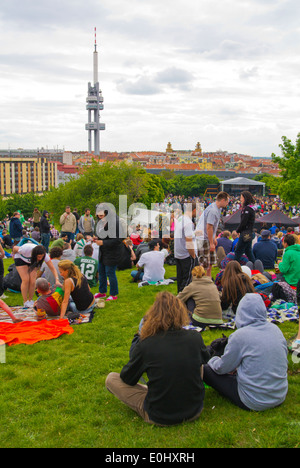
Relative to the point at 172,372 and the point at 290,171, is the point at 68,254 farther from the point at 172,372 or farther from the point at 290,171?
the point at 290,171

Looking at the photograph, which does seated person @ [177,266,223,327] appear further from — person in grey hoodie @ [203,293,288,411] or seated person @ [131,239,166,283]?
seated person @ [131,239,166,283]

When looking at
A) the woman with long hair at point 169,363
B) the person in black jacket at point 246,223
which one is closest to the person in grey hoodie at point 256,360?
the woman with long hair at point 169,363

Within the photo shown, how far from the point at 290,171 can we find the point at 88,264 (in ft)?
81.9

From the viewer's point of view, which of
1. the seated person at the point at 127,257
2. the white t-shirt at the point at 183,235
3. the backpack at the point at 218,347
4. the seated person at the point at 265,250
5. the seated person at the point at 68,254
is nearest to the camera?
the backpack at the point at 218,347

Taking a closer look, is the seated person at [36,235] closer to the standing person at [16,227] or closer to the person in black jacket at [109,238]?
the standing person at [16,227]

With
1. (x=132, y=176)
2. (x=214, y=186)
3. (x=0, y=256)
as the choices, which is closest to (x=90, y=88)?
(x=214, y=186)

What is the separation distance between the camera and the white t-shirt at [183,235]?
6.94 meters

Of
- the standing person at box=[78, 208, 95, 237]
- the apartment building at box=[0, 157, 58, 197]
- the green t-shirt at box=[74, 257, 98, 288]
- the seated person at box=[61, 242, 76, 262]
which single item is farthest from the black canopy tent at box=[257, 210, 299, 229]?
the apartment building at box=[0, 157, 58, 197]

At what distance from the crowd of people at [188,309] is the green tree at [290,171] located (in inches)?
802

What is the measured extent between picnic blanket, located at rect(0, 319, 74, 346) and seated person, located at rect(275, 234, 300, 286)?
3.79 metres

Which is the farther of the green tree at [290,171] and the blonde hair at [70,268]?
the green tree at [290,171]

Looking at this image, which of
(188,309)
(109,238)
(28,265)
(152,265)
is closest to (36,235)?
(28,265)
